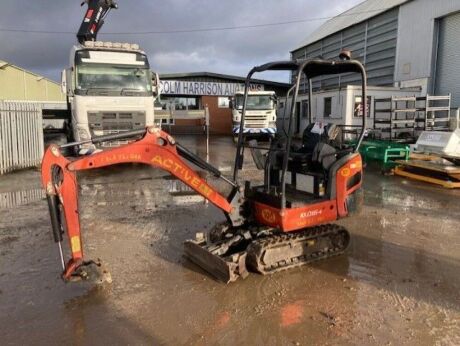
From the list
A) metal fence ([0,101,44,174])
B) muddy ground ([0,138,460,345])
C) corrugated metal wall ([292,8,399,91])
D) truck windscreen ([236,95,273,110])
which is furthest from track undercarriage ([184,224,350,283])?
corrugated metal wall ([292,8,399,91])

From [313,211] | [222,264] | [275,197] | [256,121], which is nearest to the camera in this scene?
[222,264]

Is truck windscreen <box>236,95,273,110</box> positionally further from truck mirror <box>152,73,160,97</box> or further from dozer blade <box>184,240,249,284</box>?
dozer blade <box>184,240,249,284</box>

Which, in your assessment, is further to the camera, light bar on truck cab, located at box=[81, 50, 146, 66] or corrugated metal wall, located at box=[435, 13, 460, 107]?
corrugated metal wall, located at box=[435, 13, 460, 107]

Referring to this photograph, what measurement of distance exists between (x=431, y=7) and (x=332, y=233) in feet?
58.5

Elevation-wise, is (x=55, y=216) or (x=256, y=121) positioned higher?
(x=256, y=121)

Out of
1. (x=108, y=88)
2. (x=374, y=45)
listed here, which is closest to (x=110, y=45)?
(x=108, y=88)

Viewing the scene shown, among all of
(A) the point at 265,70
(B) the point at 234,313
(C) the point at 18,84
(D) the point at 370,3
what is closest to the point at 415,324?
(B) the point at 234,313

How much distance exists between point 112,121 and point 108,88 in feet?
3.15

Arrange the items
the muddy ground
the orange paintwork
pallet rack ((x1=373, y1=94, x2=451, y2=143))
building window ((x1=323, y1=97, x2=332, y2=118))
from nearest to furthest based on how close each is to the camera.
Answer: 1. the muddy ground
2. the orange paintwork
3. pallet rack ((x1=373, y1=94, x2=451, y2=143))
4. building window ((x1=323, y1=97, x2=332, y2=118))

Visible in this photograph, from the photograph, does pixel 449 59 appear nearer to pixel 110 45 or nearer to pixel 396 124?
pixel 396 124

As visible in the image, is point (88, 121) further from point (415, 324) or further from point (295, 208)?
point (415, 324)

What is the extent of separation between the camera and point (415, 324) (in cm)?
387

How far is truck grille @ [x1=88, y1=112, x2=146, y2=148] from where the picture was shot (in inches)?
477

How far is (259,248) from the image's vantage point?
480 centimetres
